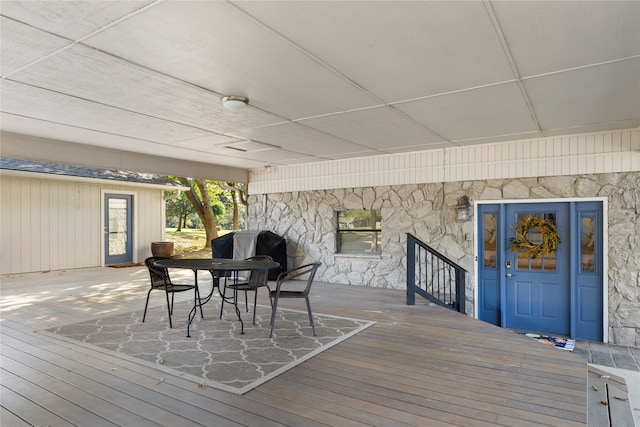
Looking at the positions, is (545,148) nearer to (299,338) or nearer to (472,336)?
(472,336)

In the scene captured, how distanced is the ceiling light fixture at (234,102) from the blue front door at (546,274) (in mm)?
4265

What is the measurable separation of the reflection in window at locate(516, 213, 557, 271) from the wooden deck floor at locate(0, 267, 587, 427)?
2.03 meters

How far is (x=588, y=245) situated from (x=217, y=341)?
5.11 m

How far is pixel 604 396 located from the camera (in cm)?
292

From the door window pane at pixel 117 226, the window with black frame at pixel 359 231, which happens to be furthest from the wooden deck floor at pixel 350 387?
the door window pane at pixel 117 226

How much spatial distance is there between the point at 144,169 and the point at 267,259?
3.22 meters

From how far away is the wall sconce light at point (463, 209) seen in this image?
6.19 meters

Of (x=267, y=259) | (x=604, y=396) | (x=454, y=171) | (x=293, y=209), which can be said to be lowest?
(x=604, y=396)

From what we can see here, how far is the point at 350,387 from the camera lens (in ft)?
9.30

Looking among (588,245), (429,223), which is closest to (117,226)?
(429,223)

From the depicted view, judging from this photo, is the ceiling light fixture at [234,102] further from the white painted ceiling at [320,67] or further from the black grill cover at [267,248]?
the black grill cover at [267,248]

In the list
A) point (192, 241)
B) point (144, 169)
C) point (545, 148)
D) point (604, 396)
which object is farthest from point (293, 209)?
point (192, 241)

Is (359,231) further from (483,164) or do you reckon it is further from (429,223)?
(483,164)

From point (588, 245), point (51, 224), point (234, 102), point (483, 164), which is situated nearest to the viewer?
point (234, 102)
